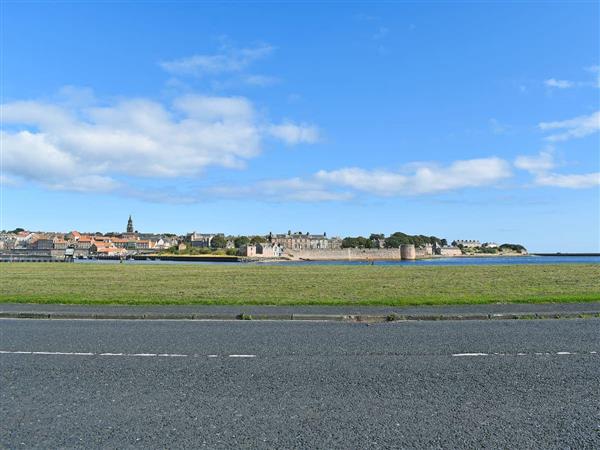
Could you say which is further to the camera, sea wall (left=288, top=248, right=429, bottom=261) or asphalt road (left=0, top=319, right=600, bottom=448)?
sea wall (left=288, top=248, right=429, bottom=261)

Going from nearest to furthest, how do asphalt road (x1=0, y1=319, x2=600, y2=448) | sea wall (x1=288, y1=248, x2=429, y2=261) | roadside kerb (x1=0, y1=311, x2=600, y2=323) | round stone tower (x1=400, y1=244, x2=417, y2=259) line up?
1. asphalt road (x1=0, y1=319, x2=600, y2=448)
2. roadside kerb (x1=0, y1=311, x2=600, y2=323)
3. round stone tower (x1=400, y1=244, x2=417, y2=259)
4. sea wall (x1=288, y1=248, x2=429, y2=261)

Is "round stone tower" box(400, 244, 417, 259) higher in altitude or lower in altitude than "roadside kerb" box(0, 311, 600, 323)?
higher

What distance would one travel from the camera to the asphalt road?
201 inches

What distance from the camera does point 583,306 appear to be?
1535cm

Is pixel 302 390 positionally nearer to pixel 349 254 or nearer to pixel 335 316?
pixel 335 316

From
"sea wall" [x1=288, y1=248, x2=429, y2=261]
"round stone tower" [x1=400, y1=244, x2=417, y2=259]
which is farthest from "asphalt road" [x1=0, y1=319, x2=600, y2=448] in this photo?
"sea wall" [x1=288, y1=248, x2=429, y2=261]

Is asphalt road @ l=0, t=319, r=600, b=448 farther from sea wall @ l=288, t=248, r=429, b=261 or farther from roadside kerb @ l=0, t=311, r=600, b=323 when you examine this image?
sea wall @ l=288, t=248, r=429, b=261

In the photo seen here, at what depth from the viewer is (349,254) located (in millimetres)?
181000

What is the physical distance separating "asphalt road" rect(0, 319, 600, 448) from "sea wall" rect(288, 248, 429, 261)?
170207 mm

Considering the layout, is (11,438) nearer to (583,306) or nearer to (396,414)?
(396,414)

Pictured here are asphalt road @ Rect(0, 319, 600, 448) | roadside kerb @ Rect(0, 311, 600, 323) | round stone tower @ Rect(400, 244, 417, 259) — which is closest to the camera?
asphalt road @ Rect(0, 319, 600, 448)

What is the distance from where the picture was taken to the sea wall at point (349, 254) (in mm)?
181375

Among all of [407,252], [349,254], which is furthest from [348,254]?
[407,252]

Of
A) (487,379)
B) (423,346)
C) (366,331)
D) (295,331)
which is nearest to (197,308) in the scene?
(295,331)
